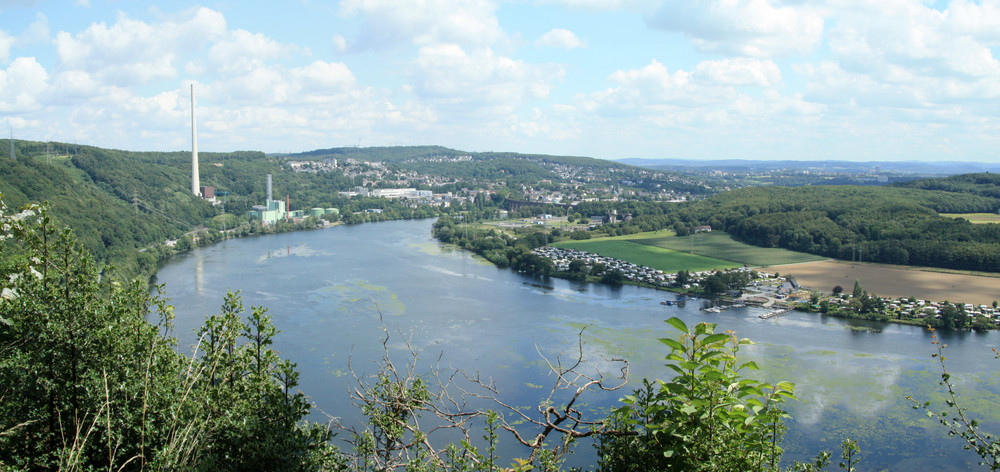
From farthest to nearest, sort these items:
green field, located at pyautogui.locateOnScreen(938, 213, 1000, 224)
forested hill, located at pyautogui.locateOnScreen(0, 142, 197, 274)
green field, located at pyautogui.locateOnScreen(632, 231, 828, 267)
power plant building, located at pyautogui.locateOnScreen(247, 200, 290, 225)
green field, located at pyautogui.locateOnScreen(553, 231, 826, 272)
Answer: power plant building, located at pyautogui.locateOnScreen(247, 200, 290, 225) → green field, located at pyautogui.locateOnScreen(938, 213, 1000, 224) → green field, located at pyautogui.locateOnScreen(632, 231, 828, 267) → green field, located at pyautogui.locateOnScreen(553, 231, 826, 272) → forested hill, located at pyautogui.locateOnScreen(0, 142, 197, 274)

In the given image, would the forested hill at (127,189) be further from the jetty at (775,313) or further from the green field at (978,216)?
the green field at (978,216)

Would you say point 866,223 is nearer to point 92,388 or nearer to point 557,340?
point 557,340

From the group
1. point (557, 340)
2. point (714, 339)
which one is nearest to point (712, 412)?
point (714, 339)

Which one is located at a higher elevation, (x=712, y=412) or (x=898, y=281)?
(x=712, y=412)

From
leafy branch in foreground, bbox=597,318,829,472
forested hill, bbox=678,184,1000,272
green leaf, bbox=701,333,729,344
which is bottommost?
forested hill, bbox=678,184,1000,272

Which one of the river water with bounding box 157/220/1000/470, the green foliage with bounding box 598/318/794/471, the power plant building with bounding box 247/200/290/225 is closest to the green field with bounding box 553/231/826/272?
the river water with bounding box 157/220/1000/470

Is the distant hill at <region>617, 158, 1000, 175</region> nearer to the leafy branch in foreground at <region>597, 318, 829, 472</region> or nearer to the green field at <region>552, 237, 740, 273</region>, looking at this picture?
the green field at <region>552, 237, 740, 273</region>

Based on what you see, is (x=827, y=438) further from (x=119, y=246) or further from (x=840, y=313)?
(x=119, y=246)
